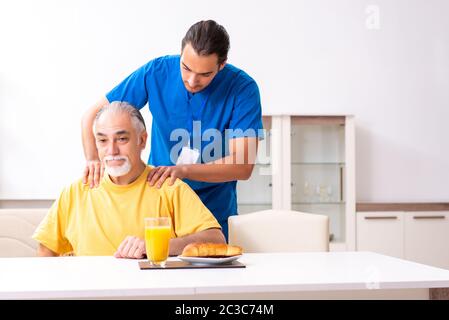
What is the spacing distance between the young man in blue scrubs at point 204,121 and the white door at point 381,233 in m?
1.93

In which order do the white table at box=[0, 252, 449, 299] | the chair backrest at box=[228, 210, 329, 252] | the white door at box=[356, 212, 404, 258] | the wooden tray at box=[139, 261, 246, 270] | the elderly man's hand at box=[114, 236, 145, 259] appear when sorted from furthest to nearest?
the white door at box=[356, 212, 404, 258]
the chair backrest at box=[228, 210, 329, 252]
the elderly man's hand at box=[114, 236, 145, 259]
the wooden tray at box=[139, 261, 246, 270]
the white table at box=[0, 252, 449, 299]

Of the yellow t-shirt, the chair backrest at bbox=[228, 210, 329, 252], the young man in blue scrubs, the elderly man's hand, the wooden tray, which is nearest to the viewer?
the wooden tray

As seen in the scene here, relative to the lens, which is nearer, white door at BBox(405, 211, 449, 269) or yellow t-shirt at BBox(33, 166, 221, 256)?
yellow t-shirt at BBox(33, 166, 221, 256)

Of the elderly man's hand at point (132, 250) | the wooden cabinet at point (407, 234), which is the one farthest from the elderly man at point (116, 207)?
the wooden cabinet at point (407, 234)

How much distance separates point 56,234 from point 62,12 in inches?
110

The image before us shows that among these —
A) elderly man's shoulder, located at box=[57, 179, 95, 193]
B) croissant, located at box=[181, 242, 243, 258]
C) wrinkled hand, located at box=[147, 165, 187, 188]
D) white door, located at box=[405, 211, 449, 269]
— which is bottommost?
white door, located at box=[405, 211, 449, 269]

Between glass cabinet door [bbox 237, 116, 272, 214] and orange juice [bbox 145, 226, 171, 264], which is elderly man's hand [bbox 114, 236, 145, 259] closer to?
orange juice [bbox 145, 226, 171, 264]

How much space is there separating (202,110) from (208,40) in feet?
1.24

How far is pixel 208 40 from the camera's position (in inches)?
87.7

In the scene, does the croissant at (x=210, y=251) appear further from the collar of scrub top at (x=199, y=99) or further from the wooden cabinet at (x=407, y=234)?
the wooden cabinet at (x=407, y=234)

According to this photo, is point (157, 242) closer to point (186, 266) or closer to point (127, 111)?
point (186, 266)

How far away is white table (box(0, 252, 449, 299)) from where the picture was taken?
4.38 ft

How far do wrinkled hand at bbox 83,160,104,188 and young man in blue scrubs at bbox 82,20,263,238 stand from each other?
1.18ft

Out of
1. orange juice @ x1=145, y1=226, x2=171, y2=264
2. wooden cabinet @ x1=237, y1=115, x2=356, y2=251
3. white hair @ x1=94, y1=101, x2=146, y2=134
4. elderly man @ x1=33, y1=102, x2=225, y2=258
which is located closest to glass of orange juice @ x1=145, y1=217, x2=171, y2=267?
orange juice @ x1=145, y1=226, x2=171, y2=264
